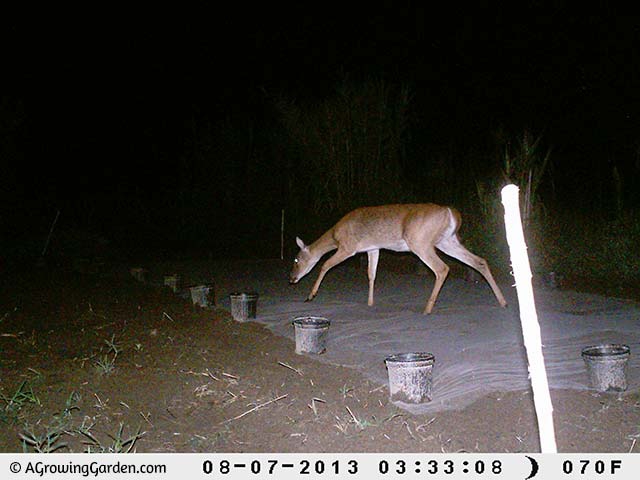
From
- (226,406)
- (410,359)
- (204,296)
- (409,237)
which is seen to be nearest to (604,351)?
(410,359)

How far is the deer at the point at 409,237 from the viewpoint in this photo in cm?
887

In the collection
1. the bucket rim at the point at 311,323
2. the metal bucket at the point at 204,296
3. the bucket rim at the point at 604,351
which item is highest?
the metal bucket at the point at 204,296

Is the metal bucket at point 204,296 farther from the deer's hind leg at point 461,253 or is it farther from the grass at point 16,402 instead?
the grass at point 16,402

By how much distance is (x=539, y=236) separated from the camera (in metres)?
10.7

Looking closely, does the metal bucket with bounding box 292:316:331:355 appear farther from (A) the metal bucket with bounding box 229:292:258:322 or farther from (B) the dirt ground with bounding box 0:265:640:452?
(A) the metal bucket with bounding box 229:292:258:322

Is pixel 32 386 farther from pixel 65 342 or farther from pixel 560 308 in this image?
pixel 560 308

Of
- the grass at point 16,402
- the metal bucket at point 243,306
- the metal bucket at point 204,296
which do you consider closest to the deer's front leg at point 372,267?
the metal bucket at point 243,306

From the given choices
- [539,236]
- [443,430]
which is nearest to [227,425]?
[443,430]

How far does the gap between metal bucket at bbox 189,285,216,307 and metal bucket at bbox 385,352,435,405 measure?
4.68 m

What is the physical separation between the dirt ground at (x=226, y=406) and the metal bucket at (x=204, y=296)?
1.98 meters

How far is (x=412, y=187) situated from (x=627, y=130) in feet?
18.7

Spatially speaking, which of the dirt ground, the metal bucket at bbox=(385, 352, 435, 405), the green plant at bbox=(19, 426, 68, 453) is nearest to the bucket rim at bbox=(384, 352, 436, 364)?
the metal bucket at bbox=(385, 352, 435, 405)

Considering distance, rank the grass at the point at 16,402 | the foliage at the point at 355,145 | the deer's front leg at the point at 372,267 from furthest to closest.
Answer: the foliage at the point at 355,145 → the deer's front leg at the point at 372,267 → the grass at the point at 16,402

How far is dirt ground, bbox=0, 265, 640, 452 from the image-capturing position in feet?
13.1
